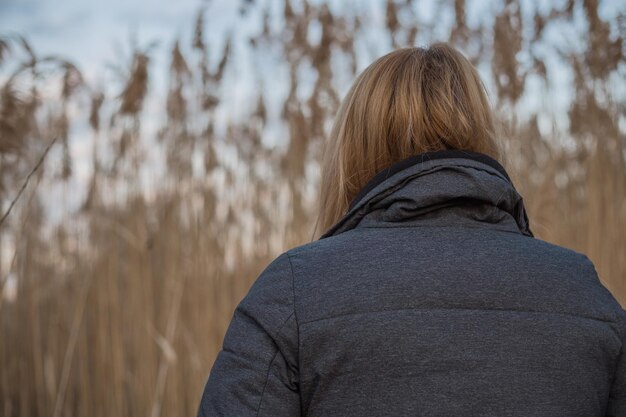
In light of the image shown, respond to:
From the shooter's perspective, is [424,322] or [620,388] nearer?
[424,322]

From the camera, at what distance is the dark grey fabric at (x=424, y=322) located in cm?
99

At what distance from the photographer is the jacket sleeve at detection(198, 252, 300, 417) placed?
1.00 meters

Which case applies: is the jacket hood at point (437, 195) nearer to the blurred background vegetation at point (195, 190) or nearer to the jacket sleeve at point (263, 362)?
the jacket sleeve at point (263, 362)

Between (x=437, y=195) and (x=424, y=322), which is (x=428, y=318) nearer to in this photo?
(x=424, y=322)

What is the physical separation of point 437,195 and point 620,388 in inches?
16.3

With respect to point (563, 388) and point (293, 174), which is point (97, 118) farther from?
point (563, 388)

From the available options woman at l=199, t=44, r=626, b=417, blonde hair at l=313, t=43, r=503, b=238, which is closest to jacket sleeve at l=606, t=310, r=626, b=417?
woman at l=199, t=44, r=626, b=417

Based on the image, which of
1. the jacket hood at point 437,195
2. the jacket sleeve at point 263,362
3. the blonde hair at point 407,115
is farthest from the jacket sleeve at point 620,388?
the jacket sleeve at point 263,362

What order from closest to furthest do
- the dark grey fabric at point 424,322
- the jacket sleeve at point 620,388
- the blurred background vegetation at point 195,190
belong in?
the dark grey fabric at point 424,322 < the jacket sleeve at point 620,388 < the blurred background vegetation at point 195,190

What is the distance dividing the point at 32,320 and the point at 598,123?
2.80 metres

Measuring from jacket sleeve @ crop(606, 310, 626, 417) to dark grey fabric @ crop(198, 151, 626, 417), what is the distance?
2 cm

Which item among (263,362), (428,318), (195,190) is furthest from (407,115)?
(195,190)

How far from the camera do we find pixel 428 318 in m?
1.01

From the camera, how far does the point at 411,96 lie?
46.0 inches
